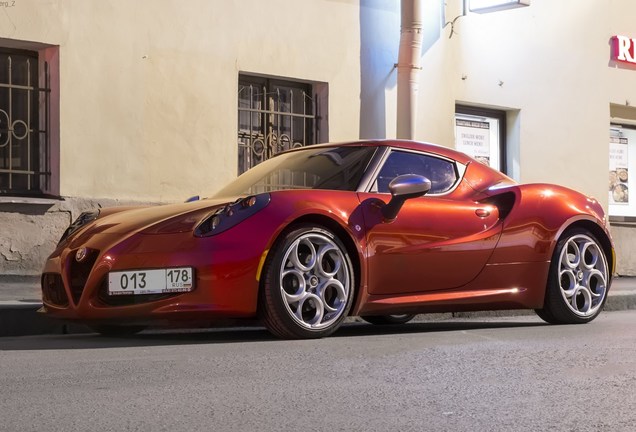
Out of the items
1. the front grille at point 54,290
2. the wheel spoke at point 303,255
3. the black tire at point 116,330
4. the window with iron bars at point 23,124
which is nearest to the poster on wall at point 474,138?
the window with iron bars at point 23,124

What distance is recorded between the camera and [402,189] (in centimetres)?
688

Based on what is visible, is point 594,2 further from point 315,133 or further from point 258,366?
point 258,366

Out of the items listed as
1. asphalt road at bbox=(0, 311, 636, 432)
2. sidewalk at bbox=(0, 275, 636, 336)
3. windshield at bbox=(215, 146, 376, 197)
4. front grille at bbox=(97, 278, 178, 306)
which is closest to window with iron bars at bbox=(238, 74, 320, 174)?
sidewalk at bbox=(0, 275, 636, 336)

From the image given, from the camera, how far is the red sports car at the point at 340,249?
6.25m

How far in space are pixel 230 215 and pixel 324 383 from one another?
6.02 ft

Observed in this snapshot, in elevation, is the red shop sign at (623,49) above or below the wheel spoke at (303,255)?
above

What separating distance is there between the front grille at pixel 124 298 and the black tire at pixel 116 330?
0.92 m

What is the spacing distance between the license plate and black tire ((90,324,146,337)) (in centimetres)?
103

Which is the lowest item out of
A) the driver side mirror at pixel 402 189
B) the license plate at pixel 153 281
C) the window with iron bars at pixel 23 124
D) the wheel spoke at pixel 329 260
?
the license plate at pixel 153 281

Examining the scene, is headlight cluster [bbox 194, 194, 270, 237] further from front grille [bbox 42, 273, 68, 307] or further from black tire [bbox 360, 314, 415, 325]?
A: black tire [bbox 360, 314, 415, 325]

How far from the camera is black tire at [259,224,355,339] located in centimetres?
635

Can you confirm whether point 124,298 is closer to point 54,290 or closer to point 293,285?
point 54,290

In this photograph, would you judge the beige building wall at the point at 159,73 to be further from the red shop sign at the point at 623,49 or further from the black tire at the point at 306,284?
the red shop sign at the point at 623,49

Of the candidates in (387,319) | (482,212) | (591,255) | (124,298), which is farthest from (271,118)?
(124,298)
